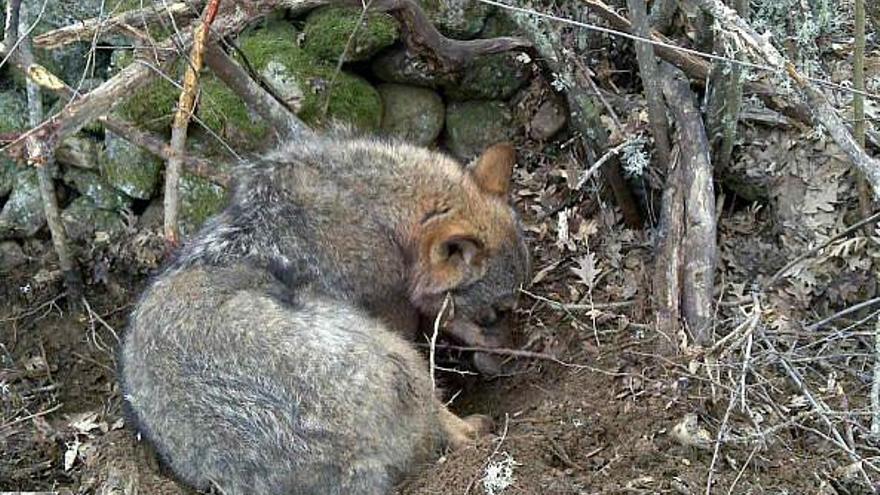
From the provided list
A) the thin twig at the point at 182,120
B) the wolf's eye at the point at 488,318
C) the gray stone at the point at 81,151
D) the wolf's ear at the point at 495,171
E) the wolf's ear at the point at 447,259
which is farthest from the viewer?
the gray stone at the point at 81,151

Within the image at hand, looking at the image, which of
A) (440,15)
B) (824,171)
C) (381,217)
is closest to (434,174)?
(381,217)

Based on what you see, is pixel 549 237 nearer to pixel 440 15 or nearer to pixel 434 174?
pixel 434 174

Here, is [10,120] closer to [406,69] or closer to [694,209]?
[406,69]

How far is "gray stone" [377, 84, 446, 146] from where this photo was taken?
7.66 meters

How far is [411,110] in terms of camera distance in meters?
7.69

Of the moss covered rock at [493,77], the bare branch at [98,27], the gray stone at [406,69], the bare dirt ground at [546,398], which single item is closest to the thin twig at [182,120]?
the bare branch at [98,27]

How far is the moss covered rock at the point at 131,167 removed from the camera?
7.49 m

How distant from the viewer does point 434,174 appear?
241 inches

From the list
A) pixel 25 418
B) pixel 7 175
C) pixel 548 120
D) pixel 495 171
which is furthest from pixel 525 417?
pixel 7 175

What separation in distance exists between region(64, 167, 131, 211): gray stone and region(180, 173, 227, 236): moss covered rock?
1.60ft

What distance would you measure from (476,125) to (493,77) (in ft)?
1.27

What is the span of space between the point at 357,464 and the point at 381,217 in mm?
1517

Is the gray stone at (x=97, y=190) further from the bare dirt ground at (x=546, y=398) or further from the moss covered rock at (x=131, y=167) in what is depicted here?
the bare dirt ground at (x=546, y=398)

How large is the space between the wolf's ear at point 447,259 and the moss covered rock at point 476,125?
6.22ft
